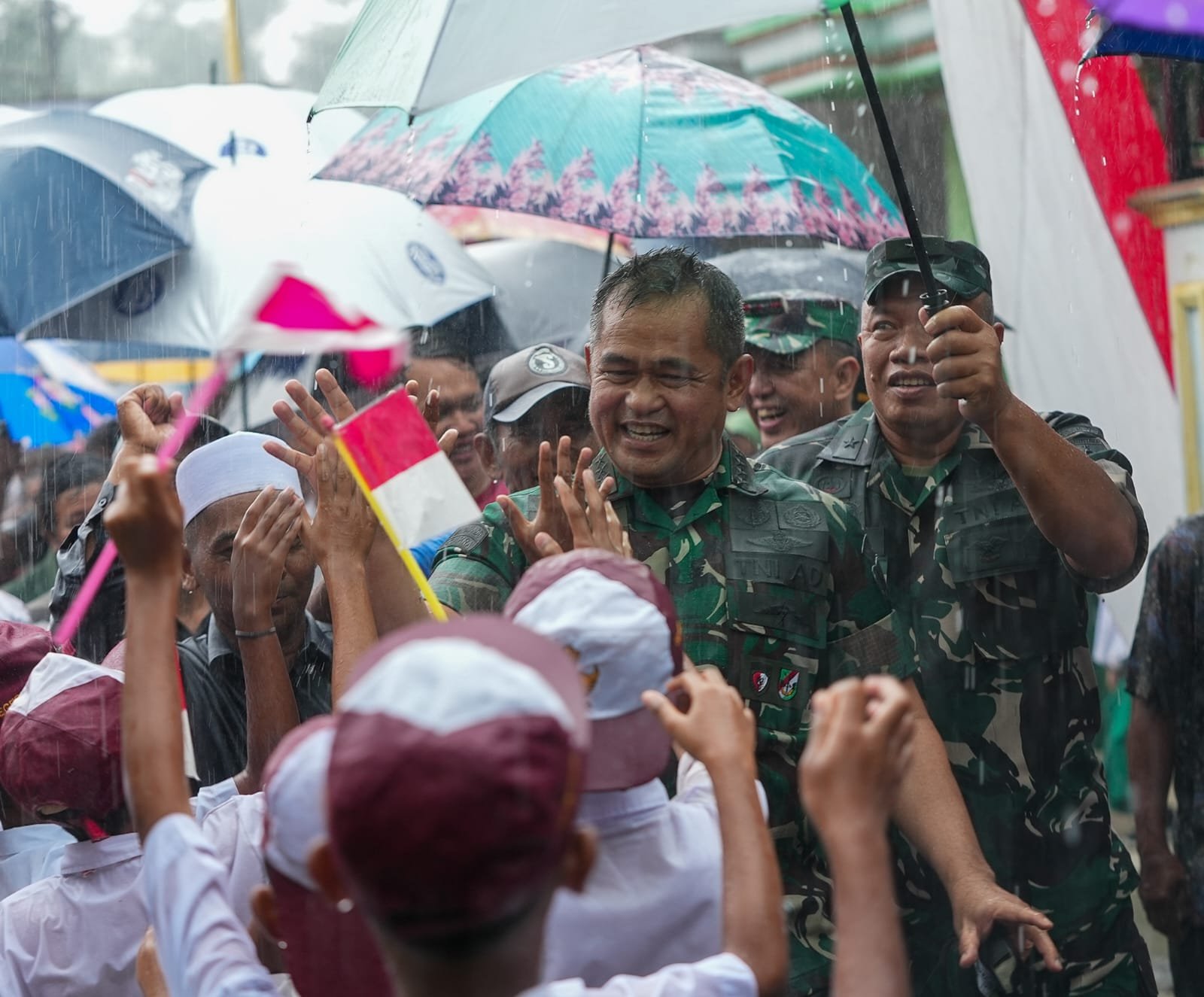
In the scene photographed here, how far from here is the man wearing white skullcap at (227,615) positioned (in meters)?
3.58

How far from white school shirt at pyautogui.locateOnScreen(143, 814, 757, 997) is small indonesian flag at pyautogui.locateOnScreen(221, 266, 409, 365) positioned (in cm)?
102

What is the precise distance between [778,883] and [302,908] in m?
0.62

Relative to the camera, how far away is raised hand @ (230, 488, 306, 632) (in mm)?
2988

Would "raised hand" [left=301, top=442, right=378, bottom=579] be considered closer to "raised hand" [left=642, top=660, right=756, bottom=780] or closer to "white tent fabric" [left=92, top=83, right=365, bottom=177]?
"raised hand" [left=642, top=660, right=756, bottom=780]

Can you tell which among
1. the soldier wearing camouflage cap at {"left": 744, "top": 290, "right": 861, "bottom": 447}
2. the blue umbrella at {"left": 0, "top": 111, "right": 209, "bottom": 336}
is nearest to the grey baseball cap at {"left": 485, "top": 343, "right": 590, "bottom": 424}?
the soldier wearing camouflage cap at {"left": 744, "top": 290, "right": 861, "bottom": 447}

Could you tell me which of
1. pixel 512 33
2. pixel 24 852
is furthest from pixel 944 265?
pixel 24 852

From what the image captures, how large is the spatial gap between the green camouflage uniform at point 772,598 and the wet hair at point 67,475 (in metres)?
2.92

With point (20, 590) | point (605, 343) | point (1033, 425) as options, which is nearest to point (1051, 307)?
point (1033, 425)

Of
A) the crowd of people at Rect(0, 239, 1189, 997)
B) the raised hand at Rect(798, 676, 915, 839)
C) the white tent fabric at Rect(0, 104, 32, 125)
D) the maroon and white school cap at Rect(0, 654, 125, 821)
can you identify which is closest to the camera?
the crowd of people at Rect(0, 239, 1189, 997)

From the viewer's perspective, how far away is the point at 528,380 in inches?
177

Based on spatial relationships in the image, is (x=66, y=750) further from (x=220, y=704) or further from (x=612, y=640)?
(x=612, y=640)

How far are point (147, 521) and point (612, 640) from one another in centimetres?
64

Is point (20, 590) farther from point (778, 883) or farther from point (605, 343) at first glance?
point (778, 883)

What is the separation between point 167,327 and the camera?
661cm
